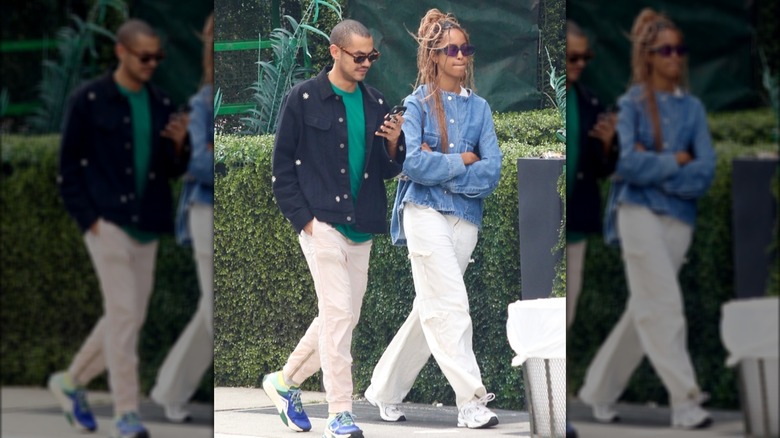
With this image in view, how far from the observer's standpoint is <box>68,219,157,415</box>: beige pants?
377cm

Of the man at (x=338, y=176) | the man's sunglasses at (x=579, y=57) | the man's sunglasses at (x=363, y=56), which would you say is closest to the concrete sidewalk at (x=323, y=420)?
the man at (x=338, y=176)

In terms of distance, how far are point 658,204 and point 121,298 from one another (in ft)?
5.23

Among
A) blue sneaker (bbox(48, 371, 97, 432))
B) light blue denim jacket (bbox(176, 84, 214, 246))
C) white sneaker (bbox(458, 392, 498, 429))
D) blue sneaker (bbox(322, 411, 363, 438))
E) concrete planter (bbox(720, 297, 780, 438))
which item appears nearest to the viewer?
concrete planter (bbox(720, 297, 780, 438))

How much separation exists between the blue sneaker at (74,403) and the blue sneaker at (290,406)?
6.51ft

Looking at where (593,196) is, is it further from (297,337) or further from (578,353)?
(297,337)

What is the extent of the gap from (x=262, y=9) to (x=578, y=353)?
3.21 metres

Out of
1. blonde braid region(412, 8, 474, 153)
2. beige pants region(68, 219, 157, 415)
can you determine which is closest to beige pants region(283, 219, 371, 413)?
blonde braid region(412, 8, 474, 153)

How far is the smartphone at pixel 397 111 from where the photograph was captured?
18.9 ft

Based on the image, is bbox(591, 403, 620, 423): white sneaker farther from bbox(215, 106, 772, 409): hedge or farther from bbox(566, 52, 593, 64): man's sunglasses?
bbox(215, 106, 772, 409): hedge

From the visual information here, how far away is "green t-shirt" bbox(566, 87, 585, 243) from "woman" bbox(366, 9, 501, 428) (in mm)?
2517

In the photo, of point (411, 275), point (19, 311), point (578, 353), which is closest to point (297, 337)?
point (411, 275)

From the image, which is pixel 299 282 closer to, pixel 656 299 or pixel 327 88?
pixel 327 88

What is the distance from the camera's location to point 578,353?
3.18 m

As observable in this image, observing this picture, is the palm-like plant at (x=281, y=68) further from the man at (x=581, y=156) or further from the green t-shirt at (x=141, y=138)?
the man at (x=581, y=156)
